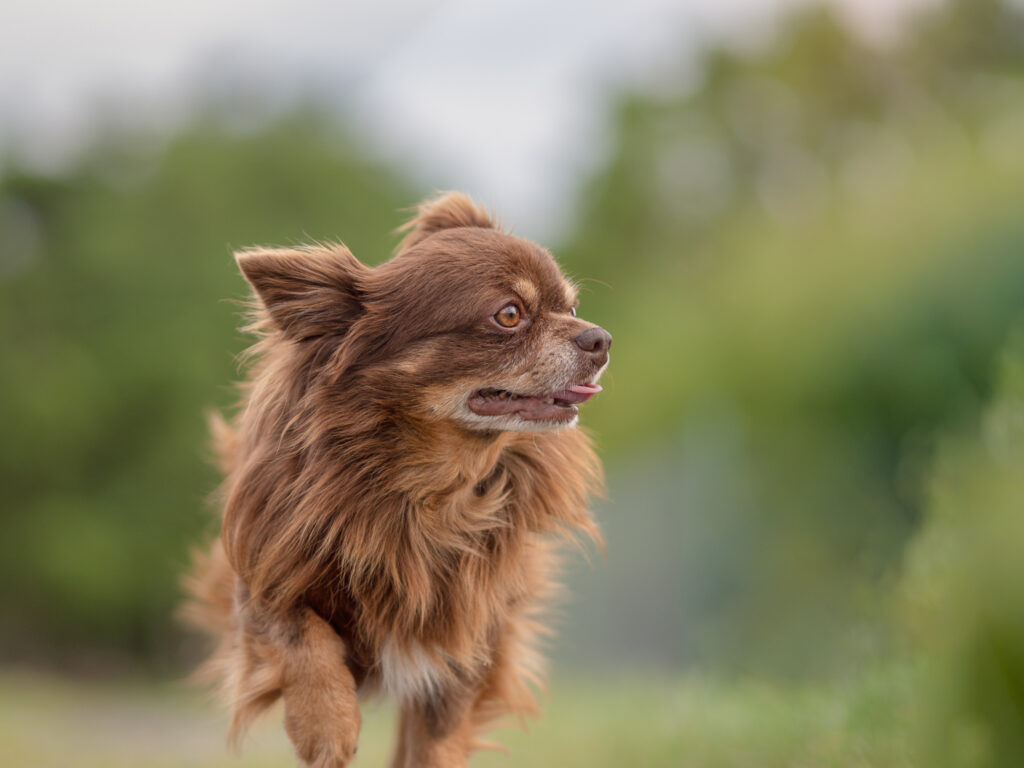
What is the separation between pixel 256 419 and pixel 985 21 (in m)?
34.6

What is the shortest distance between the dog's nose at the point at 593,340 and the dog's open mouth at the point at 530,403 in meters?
0.14

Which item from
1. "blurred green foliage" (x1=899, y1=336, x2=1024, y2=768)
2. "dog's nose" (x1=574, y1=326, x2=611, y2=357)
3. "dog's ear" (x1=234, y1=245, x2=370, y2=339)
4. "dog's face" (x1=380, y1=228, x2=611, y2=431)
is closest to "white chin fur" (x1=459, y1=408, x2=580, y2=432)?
"dog's face" (x1=380, y1=228, x2=611, y2=431)

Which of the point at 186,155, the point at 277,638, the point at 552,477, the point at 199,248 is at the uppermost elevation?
the point at 186,155

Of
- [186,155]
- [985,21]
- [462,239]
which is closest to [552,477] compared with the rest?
[462,239]

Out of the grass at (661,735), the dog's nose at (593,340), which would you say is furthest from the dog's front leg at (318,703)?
the dog's nose at (593,340)

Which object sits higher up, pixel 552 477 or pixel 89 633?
pixel 552 477

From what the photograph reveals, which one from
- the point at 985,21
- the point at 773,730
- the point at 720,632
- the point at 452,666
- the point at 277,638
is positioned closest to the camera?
the point at 277,638

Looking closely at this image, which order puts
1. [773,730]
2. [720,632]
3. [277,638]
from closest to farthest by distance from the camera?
[277,638] < [773,730] < [720,632]

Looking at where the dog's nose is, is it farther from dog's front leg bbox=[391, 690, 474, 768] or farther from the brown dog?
dog's front leg bbox=[391, 690, 474, 768]

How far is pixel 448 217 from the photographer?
15.6 ft

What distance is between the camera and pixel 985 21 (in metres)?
33.4

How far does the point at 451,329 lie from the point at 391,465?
1.88ft

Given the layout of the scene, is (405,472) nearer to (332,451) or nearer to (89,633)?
(332,451)

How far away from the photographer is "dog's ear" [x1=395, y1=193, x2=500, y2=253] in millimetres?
4770
